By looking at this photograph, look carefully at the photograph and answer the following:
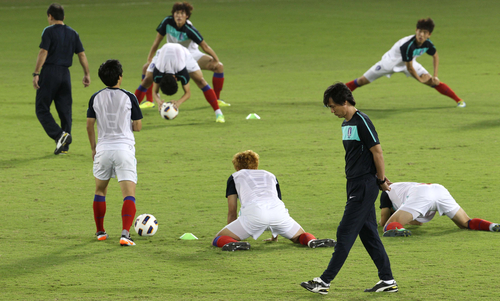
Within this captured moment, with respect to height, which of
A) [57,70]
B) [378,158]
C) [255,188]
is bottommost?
[255,188]

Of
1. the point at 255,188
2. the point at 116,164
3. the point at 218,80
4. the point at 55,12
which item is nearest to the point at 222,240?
the point at 255,188

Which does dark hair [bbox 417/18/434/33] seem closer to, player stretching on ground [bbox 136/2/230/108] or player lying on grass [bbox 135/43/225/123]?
player stretching on ground [bbox 136/2/230/108]

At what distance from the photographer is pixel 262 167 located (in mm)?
10547

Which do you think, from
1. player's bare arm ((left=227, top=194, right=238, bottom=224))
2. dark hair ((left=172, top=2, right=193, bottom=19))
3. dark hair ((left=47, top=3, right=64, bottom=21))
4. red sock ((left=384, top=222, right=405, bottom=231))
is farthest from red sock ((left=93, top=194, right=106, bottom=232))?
dark hair ((left=172, top=2, right=193, bottom=19))

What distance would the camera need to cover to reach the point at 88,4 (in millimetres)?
40156

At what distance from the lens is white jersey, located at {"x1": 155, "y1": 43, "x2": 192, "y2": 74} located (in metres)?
13.2

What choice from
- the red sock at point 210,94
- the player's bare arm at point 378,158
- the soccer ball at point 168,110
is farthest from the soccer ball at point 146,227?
the red sock at point 210,94

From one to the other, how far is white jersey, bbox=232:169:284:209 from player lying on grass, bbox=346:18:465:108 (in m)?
8.81

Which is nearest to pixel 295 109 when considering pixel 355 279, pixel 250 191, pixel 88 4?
pixel 250 191

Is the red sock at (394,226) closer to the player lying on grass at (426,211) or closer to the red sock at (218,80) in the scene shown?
the player lying on grass at (426,211)

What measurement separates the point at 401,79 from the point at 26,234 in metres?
16.0

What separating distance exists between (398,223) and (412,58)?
27.9 feet

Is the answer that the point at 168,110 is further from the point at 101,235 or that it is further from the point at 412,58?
the point at 101,235

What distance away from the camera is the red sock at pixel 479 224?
7273mm
